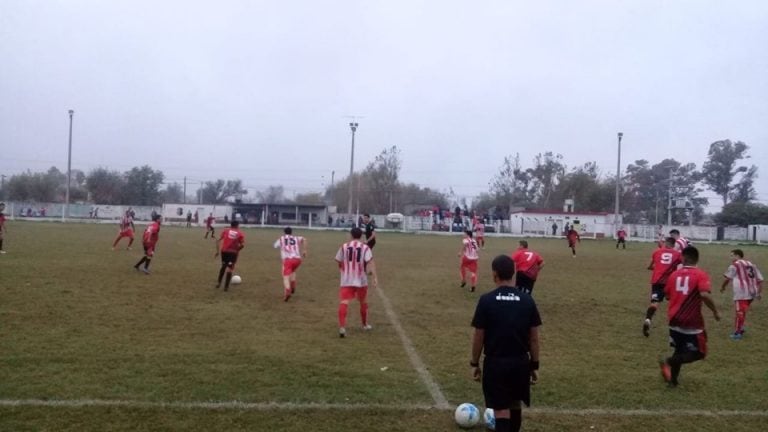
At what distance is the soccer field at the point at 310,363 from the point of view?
5926 mm

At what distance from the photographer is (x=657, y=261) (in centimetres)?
1148

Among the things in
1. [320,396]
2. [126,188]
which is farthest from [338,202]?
[320,396]

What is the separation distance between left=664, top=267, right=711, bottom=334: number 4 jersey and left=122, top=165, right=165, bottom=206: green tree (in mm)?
92227

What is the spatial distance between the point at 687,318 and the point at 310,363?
179 inches

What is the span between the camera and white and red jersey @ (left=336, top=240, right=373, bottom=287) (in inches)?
387

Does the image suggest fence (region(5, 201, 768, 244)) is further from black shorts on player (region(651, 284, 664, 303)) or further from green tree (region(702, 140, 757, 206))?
black shorts on player (region(651, 284, 664, 303))

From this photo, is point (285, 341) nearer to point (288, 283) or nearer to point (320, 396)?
point (320, 396)

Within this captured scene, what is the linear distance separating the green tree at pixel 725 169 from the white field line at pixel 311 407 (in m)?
89.3

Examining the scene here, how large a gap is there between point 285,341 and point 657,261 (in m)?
6.96

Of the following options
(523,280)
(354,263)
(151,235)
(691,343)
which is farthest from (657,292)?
Result: (151,235)

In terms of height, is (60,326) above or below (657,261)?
below

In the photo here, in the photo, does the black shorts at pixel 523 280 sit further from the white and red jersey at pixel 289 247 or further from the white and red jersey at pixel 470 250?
the white and red jersey at pixel 289 247

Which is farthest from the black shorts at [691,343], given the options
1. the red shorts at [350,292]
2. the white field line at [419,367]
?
the red shorts at [350,292]

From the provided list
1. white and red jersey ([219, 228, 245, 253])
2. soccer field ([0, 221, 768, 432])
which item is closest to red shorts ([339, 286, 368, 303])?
soccer field ([0, 221, 768, 432])
